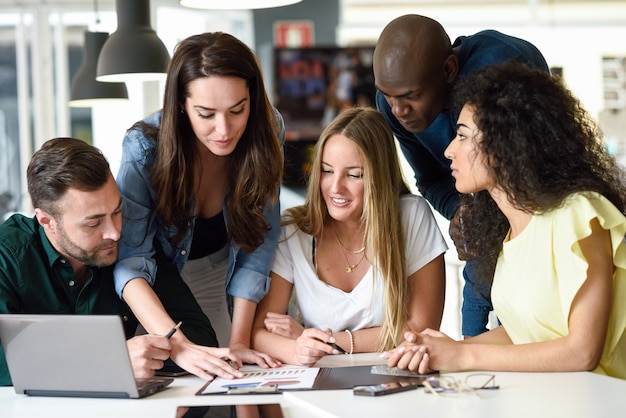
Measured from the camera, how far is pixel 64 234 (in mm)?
2205

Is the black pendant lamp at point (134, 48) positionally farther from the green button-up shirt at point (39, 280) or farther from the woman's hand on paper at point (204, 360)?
the woman's hand on paper at point (204, 360)

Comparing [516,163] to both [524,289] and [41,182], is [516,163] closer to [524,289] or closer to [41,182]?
[524,289]

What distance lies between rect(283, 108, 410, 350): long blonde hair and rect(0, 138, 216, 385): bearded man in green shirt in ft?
1.94

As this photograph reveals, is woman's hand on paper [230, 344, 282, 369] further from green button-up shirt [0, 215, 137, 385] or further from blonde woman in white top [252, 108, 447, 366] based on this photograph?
green button-up shirt [0, 215, 137, 385]

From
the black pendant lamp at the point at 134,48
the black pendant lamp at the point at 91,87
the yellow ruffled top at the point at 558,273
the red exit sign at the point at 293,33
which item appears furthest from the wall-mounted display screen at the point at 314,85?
the yellow ruffled top at the point at 558,273

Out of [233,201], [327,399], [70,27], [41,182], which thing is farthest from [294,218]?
[70,27]

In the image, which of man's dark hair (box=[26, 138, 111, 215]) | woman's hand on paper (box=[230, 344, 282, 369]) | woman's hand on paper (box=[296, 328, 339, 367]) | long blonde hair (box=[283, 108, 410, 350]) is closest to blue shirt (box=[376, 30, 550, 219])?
long blonde hair (box=[283, 108, 410, 350])

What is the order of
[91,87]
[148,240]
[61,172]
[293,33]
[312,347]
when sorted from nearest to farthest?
[312,347], [61,172], [148,240], [91,87], [293,33]

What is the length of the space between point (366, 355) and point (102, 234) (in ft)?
2.43

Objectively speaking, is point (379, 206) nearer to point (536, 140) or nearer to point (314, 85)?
point (536, 140)

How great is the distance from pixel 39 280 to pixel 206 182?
57 centimetres

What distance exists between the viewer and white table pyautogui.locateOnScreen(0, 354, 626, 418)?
1596 millimetres

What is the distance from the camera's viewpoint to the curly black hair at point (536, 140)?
1.95 metres

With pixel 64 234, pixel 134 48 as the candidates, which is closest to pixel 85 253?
pixel 64 234
